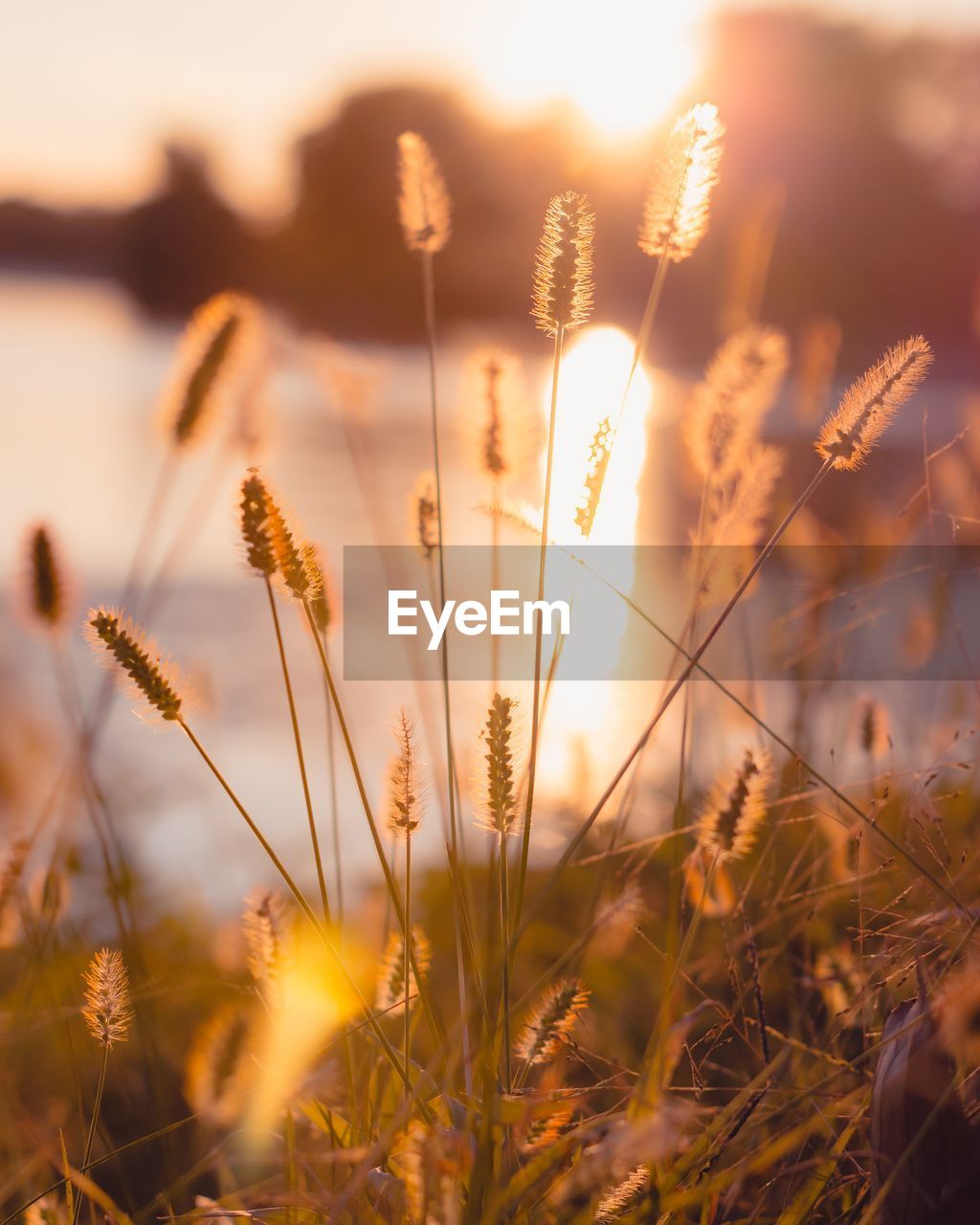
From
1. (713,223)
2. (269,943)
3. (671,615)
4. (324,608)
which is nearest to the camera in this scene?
(269,943)

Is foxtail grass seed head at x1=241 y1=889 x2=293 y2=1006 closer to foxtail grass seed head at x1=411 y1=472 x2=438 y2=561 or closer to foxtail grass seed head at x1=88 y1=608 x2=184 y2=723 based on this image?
foxtail grass seed head at x1=88 y1=608 x2=184 y2=723

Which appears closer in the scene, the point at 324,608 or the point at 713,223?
the point at 324,608

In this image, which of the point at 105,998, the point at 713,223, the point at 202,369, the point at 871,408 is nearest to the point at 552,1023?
the point at 105,998

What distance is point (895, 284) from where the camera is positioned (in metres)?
12.6

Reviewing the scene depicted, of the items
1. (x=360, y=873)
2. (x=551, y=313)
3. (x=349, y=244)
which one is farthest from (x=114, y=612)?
(x=349, y=244)

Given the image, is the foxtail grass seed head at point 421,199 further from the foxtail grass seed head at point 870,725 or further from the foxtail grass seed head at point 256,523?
the foxtail grass seed head at point 870,725

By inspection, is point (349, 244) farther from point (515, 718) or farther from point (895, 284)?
point (515, 718)

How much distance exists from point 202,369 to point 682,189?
23.2 inches

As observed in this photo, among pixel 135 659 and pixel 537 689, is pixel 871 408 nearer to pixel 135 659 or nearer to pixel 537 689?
pixel 537 689

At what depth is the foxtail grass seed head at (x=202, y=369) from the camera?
134 cm

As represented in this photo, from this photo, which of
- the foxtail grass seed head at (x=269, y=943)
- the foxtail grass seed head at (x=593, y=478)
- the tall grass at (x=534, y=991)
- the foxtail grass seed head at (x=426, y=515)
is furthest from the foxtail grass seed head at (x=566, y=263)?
the foxtail grass seed head at (x=269, y=943)

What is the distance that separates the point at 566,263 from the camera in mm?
1091

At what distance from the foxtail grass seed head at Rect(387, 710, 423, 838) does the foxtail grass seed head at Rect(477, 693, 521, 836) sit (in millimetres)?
70

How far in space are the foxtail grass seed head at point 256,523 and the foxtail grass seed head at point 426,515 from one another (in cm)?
23
